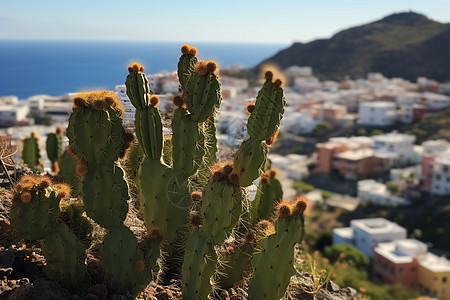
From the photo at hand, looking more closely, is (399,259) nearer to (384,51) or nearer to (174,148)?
(174,148)

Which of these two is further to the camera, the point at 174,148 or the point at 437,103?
the point at 437,103

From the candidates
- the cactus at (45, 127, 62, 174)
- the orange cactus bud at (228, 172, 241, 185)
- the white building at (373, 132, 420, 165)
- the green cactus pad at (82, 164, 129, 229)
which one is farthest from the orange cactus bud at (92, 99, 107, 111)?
the white building at (373, 132, 420, 165)

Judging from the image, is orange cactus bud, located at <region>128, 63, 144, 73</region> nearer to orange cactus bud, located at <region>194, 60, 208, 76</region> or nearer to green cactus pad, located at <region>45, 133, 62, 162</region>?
orange cactus bud, located at <region>194, 60, 208, 76</region>

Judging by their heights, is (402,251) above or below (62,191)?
below

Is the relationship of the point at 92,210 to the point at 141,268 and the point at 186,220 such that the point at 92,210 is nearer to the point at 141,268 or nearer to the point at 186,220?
the point at 141,268

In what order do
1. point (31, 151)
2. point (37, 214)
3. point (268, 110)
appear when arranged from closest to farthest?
point (37, 214)
point (268, 110)
point (31, 151)

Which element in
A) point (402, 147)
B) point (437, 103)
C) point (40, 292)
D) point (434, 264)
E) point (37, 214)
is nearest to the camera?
point (40, 292)

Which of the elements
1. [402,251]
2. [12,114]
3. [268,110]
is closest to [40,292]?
[268,110]

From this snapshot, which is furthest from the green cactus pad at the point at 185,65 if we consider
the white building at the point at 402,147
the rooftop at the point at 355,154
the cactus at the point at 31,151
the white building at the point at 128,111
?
the white building at the point at 402,147
